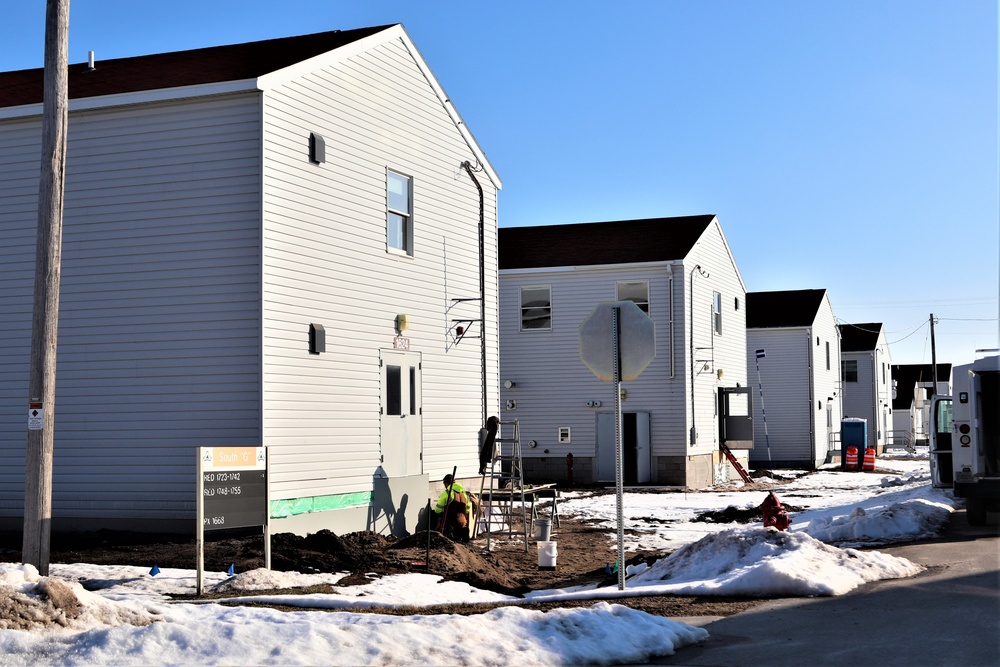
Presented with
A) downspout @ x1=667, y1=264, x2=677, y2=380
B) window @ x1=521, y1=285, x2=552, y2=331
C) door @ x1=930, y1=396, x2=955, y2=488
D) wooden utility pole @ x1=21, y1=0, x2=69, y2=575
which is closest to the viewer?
wooden utility pole @ x1=21, y1=0, x2=69, y2=575

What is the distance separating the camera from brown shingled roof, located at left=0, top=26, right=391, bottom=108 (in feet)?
57.3

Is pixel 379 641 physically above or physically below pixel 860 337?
below

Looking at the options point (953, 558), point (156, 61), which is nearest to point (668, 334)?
point (156, 61)

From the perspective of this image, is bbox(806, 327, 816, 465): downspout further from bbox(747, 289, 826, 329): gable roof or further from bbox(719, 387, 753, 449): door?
bbox(719, 387, 753, 449): door

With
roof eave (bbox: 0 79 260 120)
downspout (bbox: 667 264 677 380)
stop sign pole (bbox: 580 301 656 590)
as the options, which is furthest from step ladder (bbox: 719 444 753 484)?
stop sign pole (bbox: 580 301 656 590)

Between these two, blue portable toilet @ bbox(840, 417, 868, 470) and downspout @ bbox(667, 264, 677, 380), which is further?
blue portable toilet @ bbox(840, 417, 868, 470)

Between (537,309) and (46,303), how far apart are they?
2489 cm

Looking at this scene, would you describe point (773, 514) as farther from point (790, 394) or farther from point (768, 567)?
point (790, 394)

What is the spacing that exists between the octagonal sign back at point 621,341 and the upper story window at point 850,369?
182 ft

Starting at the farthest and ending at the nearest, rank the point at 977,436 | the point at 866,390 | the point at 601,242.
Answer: the point at 866,390 → the point at 601,242 → the point at 977,436

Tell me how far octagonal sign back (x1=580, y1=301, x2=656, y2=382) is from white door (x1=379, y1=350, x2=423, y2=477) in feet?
27.6

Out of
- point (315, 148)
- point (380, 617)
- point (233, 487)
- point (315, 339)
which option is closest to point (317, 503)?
point (315, 339)

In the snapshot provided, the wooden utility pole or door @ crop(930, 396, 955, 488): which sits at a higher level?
the wooden utility pole

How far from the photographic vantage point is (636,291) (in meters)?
35.7
